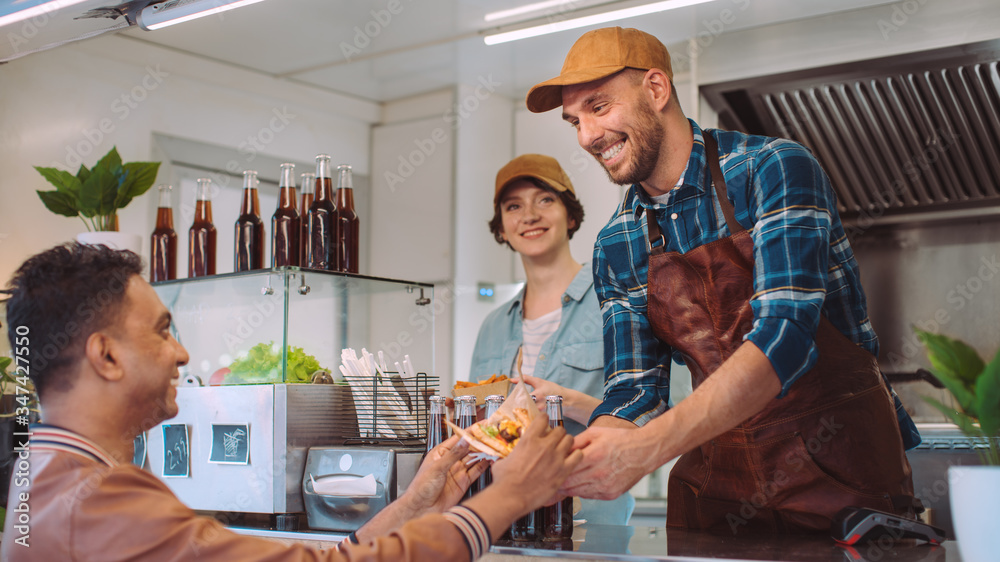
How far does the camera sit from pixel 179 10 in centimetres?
229

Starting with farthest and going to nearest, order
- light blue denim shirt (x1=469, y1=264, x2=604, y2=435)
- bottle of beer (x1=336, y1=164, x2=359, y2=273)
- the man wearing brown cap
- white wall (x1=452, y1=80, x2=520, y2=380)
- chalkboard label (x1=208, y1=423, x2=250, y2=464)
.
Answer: white wall (x1=452, y1=80, x2=520, y2=380) < light blue denim shirt (x1=469, y1=264, x2=604, y2=435) < bottle of beer (x1=336, y1=164, x2=359, y2=273) < chalkboard label (x1=208, y1=423, x2=250, y2=464) < the man wearing brown cap

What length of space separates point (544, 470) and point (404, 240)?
11.2 feet

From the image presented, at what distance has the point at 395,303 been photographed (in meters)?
2.11

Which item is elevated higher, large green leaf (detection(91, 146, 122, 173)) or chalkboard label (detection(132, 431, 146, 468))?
large green leaf (detection(91, 146, 122, 173))

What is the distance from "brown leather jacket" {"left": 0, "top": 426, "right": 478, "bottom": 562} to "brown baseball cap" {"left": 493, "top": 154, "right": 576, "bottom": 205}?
1622mm

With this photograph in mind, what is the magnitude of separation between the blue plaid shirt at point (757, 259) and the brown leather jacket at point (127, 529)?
65 cm

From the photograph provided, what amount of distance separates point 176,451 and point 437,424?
73 centimetres

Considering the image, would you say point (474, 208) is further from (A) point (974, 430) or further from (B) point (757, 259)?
(A) point (974, 430)

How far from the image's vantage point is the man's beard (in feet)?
5.42

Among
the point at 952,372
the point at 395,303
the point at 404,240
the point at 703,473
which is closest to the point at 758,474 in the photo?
the point at 703,473

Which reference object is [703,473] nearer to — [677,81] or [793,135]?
[793,135]

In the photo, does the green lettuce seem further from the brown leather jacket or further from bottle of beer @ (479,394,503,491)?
the brown leather jacket

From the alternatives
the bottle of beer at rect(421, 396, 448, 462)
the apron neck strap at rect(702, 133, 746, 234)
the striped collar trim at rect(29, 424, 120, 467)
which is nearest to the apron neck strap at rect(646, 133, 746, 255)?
the apron neck strap at rect(702, 133, 746, 234)

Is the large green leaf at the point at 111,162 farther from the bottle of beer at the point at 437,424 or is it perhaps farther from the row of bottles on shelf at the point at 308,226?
the bottle of beer at the point at 437,424
